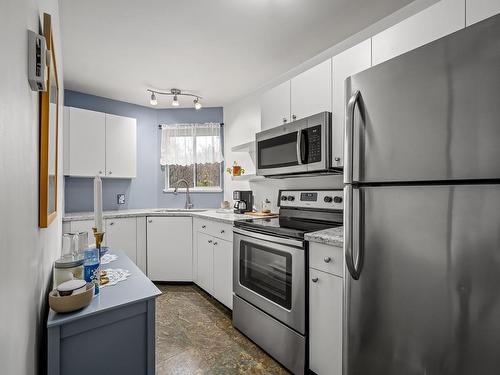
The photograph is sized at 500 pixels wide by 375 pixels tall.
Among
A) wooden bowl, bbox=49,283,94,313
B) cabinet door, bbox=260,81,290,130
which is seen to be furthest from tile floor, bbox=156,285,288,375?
cabinet door, bbox=260,81,290,130

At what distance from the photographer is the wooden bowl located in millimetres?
969

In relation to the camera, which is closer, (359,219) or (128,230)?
(359,219)

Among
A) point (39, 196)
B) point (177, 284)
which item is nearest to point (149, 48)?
point (39, 196)

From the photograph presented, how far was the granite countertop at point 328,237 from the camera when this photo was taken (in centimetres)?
145

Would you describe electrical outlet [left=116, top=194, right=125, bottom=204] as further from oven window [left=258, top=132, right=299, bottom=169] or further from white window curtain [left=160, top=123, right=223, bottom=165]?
oven window [left=258, top=132, right=299, bottom=169]

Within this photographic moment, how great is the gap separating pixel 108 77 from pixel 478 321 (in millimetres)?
3651

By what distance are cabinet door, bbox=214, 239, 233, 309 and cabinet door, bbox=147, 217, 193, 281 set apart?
2.30 feet

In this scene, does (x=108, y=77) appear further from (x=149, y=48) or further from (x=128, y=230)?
(x=128, y=230)

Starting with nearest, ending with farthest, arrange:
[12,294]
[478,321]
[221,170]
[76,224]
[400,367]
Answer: [12,294] → [478,321] → [400,367] → [76,224] → [221,170]

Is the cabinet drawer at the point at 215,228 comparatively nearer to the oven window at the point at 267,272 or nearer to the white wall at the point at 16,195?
the oven window at the point at 267,272

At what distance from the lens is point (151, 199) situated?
410 centimetres

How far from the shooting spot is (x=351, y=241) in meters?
1.11

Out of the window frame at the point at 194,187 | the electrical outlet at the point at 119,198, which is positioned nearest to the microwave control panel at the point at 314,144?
the window frame at the point at 194,187

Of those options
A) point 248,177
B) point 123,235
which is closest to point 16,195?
point 248,177
